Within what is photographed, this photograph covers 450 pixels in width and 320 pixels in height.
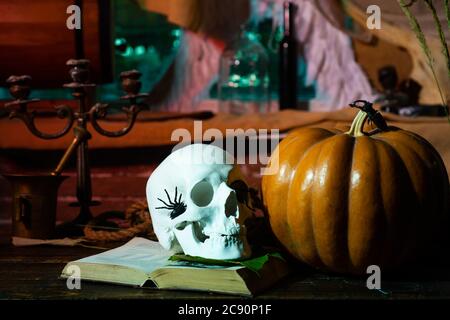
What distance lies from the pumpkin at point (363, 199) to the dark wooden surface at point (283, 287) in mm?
36

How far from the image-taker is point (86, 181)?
152 cm

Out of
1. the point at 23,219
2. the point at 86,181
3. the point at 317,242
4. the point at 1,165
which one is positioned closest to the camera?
the point at 317,242

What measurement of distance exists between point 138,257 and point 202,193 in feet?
0.50

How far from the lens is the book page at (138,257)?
108 centimetres

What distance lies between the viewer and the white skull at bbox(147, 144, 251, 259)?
1111 mm

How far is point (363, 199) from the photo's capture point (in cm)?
105

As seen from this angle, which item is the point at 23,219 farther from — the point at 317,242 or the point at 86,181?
the point at 317,242
